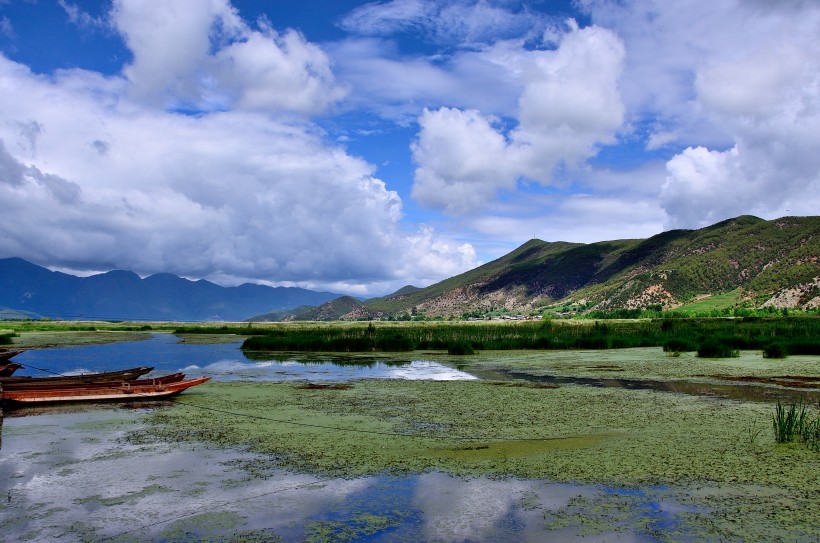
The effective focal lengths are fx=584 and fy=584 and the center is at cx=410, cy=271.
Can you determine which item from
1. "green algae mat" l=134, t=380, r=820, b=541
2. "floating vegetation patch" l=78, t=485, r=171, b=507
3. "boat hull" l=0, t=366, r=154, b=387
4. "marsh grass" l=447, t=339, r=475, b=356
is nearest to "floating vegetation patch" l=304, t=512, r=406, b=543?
"green algae mat" l=134, t=380, r=820, b=541

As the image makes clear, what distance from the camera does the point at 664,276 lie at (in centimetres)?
14038

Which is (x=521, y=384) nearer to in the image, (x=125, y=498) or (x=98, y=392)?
(x=98, y=392)

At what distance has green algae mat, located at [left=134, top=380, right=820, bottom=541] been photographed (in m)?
9.48

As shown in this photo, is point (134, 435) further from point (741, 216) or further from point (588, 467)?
point (741, 216)

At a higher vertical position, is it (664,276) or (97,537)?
(664,276)

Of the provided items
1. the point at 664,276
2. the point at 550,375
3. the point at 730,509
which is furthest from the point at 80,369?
the point at 664,276

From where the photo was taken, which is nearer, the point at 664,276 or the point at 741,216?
the point at 664,276

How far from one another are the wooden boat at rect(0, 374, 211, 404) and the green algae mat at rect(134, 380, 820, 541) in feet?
3.27

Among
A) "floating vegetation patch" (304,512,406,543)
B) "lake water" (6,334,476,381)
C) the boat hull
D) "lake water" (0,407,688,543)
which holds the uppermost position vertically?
the boat hull

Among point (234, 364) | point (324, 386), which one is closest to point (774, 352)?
point (324, 386)

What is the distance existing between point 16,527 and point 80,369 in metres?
27.7

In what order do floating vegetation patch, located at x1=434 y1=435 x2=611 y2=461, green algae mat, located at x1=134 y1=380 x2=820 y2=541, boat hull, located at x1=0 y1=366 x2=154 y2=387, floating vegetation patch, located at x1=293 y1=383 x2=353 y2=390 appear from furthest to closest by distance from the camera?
floating vegetation patch, located at x1=293 y1=383 x2=353 y2=390 → boat hull, located at x1=0 y1=366 x2=154 y2=387 → floating vegetation patch, located at x1=434 y1=435 x2=611 y2=461 → green algae mat, located at x1=134 y1=380 x2=820 y2=541

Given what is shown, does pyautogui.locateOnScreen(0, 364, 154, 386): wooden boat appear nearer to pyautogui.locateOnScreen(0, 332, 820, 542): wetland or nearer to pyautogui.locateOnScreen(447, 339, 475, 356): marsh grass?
pyautogui.locateOnScreen(0, 332, 820, 542): wetland

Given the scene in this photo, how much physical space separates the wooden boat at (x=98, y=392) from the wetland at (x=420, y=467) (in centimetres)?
84
